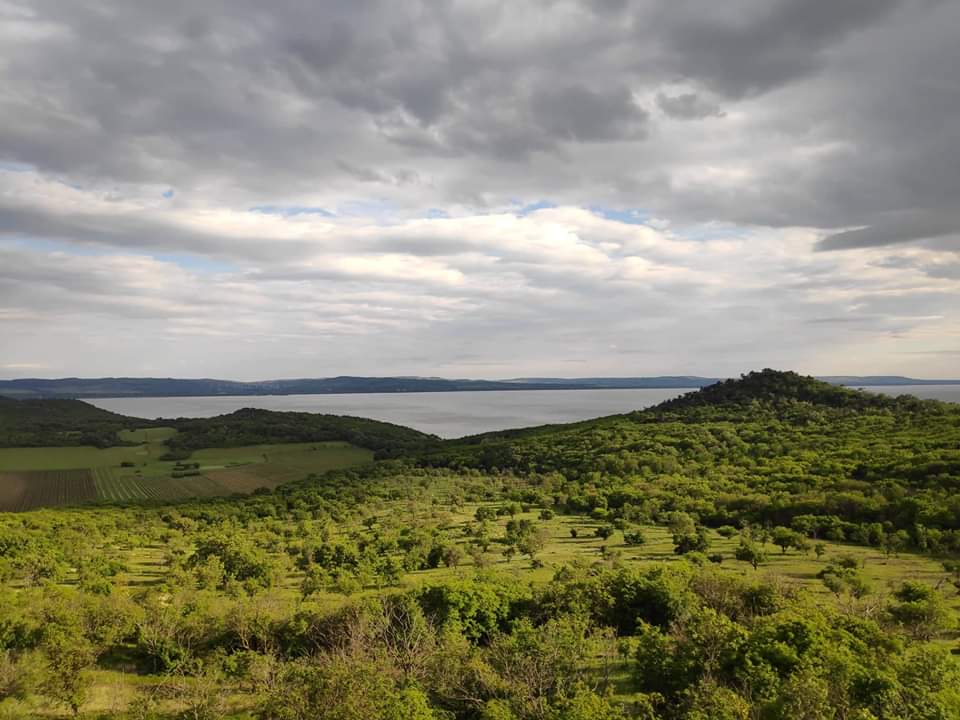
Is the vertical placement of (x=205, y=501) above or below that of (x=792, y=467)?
below

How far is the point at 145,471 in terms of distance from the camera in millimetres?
122750

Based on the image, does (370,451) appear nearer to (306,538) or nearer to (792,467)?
(306,538)

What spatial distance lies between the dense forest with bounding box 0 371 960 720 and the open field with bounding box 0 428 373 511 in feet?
60.5

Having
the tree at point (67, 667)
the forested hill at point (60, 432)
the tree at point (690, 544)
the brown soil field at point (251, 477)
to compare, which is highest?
the tree at point (67, 667)

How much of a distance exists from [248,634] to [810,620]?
28.9m

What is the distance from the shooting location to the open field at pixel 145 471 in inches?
4001

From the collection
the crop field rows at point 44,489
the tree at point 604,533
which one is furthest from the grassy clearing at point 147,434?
the tree at point 604,533

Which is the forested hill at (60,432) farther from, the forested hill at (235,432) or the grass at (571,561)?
the grass at (571,561)

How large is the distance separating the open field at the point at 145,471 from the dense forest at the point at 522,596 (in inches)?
726

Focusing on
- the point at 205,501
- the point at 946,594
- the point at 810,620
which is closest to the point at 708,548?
the point at 946,594

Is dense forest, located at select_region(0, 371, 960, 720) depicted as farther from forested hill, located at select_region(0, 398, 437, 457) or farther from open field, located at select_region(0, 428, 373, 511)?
forested hill, located at select_region(0, 398, 437, 457)

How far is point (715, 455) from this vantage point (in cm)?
10900

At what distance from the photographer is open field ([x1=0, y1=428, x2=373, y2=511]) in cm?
10162

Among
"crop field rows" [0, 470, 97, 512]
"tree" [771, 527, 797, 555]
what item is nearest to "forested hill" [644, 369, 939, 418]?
"tree" [771, 527, 797, 555]
